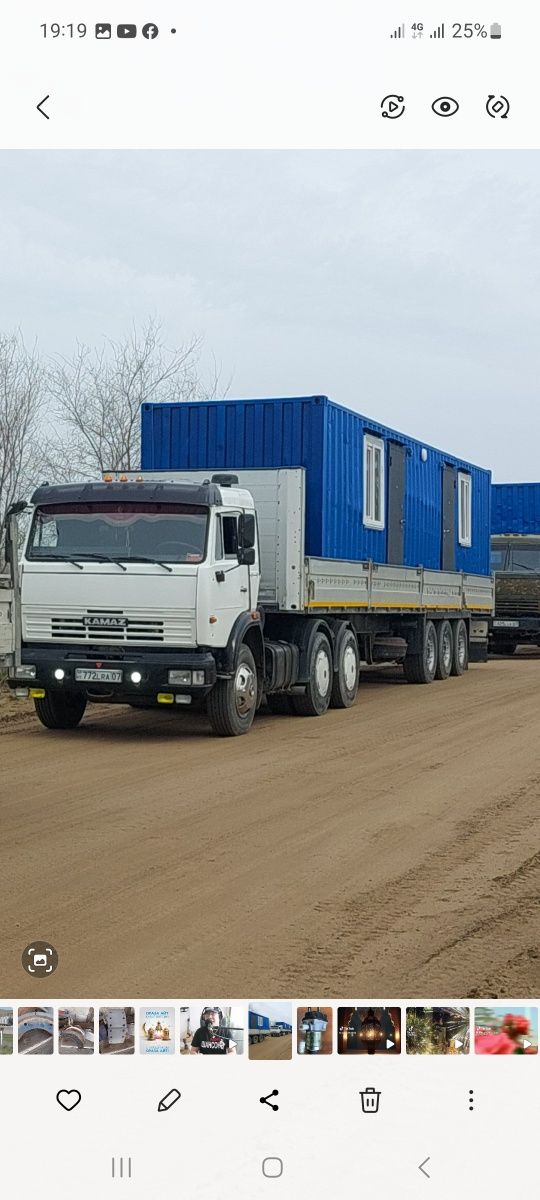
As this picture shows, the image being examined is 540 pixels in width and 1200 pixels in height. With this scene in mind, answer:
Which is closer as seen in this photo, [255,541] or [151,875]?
[151,875]

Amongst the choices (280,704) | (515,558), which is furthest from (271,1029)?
(515,558)

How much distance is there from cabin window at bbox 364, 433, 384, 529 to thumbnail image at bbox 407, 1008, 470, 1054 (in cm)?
1379

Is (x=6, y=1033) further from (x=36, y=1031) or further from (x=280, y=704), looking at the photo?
(x=280, y=704)

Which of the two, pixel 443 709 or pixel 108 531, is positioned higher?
pixel 108 531

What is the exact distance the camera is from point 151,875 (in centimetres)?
652

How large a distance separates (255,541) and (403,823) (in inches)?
205

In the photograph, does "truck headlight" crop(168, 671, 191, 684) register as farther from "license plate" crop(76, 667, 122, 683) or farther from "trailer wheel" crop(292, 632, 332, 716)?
"trailer wheel" crop(292, 632, 332, 716)

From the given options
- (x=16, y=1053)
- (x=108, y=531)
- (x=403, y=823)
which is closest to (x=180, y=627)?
(x=108, y=531)

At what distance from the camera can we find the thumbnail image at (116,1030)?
262cm

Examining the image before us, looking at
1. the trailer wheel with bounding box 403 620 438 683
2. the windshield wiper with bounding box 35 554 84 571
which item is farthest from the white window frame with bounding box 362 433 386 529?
the windshield wiper with bounding box 35 554 84 571

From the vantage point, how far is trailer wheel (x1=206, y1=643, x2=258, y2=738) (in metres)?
12.3

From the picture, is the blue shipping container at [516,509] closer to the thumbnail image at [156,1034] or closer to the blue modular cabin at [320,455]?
the blue modular cabin at [320,455]

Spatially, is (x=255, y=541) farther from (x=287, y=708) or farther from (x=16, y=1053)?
(x=16, y=1053)

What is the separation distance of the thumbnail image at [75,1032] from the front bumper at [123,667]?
29.9 feet
